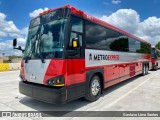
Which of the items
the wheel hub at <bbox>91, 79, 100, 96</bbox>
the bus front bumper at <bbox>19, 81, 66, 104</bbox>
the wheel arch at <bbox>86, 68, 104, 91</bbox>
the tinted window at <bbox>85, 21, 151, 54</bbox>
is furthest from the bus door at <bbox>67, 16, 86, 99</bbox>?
the wheel hub at <bbox>91, 79, 100, 96</bbox>

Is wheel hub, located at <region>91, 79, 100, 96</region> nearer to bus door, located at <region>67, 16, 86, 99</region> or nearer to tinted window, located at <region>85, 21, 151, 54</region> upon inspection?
bus door, located at <region>67, 16, 86, 99</region>

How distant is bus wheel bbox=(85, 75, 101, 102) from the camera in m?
6.22

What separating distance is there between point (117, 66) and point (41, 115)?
16.5 ft

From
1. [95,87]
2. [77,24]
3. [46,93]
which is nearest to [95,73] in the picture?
[95,87]

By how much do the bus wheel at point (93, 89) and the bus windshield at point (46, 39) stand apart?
190cm

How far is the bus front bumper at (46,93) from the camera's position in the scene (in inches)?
191

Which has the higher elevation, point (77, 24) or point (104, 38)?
point (77, 24)

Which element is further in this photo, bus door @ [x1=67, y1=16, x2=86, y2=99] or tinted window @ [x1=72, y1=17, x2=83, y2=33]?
tinted window @ [x1=72, y1=17, x2=83, y2=33]

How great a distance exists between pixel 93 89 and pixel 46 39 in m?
2.59

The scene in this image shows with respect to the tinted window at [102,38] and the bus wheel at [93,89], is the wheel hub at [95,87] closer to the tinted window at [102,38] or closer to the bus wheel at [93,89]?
the bus wheel at [93,89]

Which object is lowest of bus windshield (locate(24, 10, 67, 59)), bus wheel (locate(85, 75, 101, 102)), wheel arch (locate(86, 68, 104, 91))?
bus wheel (locate(85, 75, 101, 102))

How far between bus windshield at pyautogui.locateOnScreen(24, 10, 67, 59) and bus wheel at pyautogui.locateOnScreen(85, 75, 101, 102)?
1.90 metres

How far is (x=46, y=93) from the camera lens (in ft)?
16.6

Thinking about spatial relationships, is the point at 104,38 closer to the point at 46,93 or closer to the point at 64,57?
the point at 64,57
